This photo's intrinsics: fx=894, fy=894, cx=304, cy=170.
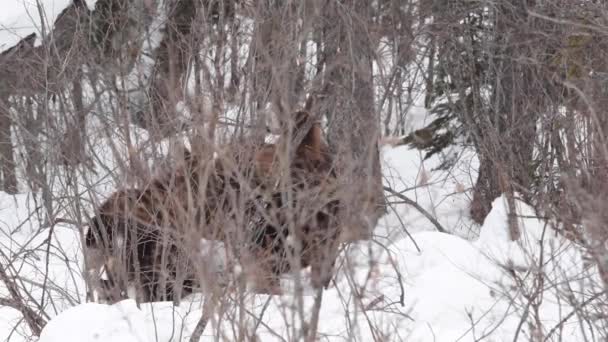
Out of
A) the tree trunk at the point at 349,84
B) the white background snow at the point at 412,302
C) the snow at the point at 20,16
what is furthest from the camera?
the snow at the point at 20,16

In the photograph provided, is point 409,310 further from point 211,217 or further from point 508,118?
point 508,118

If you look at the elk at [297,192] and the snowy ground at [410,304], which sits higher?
the elk at [297,192]

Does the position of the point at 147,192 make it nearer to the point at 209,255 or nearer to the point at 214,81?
the point at 214,81

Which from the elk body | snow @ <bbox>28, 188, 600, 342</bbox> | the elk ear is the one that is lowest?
snow @ <bbox>28, 188, 600, 342</bbox>

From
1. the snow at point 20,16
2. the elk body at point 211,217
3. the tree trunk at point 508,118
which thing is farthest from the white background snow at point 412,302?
the snow at point 20,16

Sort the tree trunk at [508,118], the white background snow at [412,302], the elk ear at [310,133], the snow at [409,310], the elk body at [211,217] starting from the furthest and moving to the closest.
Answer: the tree trunk at [508,118] < the elk ear at [310,133] < the snow at [409,310] < the elk body at [211,217] < the white background snow at [412,302]

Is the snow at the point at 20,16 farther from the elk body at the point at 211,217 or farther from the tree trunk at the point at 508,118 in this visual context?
the elk body at the point at 211,217

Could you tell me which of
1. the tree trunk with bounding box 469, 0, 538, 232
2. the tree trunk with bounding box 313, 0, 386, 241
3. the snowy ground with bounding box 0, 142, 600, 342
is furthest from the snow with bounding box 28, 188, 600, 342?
the tree trunk with bounding box 469, 0, 538, 232

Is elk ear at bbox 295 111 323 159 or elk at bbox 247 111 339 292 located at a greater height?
elk ear at bbox 295 111 323 159

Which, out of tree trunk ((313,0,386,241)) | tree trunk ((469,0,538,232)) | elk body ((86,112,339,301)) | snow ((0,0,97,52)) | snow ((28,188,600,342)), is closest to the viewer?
elk body ((86,112,339,301))

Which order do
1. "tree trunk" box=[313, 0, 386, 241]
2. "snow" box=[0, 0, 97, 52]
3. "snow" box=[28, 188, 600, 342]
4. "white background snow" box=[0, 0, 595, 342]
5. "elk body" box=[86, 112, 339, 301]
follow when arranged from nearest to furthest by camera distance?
1. "white background snow" box=[0, 0, 595, 342]
2. "elk body" box=[86, 112, 339, 301]
3. "snow" box=[28, 188, 600, 342]
4. "tree trunk" box=[313, 0, 386, 241]
5. "snow" box=[0, 0, 97, 52]

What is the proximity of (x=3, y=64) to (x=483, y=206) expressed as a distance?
21.4ft

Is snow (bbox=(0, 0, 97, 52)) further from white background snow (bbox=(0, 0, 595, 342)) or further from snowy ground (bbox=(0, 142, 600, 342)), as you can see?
snowy ground (bbox=(0, 142, 600, 342))

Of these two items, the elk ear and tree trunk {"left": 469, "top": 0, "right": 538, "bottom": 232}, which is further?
tree trunk {"left": 469, "top": 0, "right": 538, "bottom": 232}
